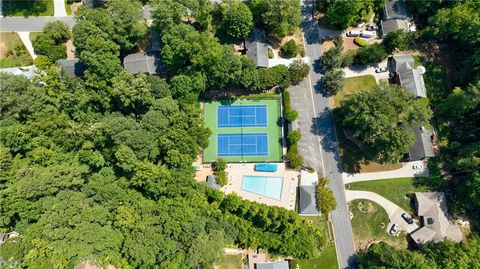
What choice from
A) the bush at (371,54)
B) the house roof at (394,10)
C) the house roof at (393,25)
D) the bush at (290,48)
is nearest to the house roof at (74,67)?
the bush at (290,48)

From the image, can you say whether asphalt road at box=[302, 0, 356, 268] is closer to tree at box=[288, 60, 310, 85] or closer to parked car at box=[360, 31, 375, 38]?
tree at box=[288, 60, 310, 85]

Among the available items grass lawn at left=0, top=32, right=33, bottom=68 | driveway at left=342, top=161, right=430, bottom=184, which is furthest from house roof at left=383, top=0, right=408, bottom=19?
grass lawn at left=0, top=32, right=33, bottom=68

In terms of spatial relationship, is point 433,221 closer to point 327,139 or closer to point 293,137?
point 327,139

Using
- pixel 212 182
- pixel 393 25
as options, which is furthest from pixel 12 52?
pixel 393 25

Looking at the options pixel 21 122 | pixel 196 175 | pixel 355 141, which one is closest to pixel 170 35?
pixel 196 175

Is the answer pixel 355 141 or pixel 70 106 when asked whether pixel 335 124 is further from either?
pixel 70 106

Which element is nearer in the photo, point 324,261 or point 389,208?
point 324,261

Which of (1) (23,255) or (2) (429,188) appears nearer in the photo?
(1) (23,255)
